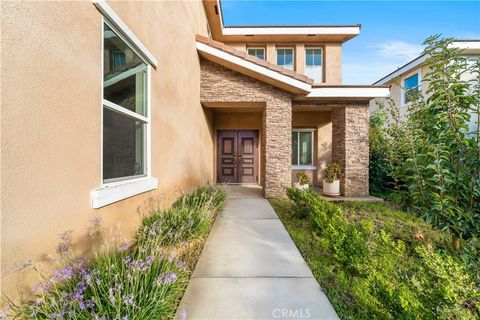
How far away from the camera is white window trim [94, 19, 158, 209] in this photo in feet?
7.04

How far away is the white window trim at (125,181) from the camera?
2145 mm

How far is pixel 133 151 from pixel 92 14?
166 cm

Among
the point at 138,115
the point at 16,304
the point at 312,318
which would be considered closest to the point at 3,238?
the point at 16,304

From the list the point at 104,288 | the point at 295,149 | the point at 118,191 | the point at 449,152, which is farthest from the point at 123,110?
the point at 295,149

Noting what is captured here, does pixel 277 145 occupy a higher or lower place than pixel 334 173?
higher

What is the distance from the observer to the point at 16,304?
4.53 ft

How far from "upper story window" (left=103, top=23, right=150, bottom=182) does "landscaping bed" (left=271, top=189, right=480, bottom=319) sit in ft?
9.77

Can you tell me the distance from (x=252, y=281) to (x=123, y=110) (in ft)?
9.02

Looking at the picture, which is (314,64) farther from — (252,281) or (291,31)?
(252,281)

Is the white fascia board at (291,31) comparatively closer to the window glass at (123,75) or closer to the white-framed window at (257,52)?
the white-framed window at (257,52)

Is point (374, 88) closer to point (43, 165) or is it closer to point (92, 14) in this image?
point (92, 14)

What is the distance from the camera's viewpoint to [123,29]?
2.50 meters

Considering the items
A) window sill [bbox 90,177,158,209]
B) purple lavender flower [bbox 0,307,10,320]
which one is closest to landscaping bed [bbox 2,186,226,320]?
purple lavender flower [bbox 0,307,10,320]

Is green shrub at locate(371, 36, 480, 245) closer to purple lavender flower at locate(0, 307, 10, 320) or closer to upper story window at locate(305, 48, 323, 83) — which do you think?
purple lavender flower at locate(0, 307, 10, 320)
